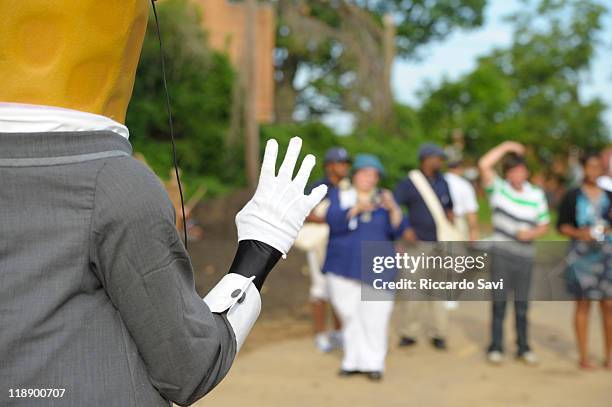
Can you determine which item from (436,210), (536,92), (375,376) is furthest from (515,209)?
(536,92)

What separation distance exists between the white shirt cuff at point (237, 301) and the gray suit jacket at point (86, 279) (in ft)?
0.47

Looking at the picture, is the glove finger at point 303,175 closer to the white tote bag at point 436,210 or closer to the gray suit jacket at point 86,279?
the gray suit jacket at point 86,279

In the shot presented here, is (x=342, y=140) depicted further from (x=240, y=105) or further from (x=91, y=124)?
(x=91, y=124)

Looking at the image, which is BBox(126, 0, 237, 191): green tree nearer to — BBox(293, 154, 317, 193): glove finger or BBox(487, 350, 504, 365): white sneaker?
BBox(487, 350, 504, 365): white sneaker

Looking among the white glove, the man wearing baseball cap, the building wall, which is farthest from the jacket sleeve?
the building wall

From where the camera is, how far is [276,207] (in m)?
1.69

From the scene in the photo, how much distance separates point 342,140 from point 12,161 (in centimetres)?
1847

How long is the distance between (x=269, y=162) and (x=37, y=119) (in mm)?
477

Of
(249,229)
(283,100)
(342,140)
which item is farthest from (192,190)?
(283,100)

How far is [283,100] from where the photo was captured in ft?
112

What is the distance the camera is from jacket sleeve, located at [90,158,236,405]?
142 centimetres

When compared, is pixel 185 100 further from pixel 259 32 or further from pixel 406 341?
pixel 259 32

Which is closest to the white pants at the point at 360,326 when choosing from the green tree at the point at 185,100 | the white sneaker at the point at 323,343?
the white sneaker at the point at 323,343

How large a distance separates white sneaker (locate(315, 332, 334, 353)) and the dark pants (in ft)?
4.79
